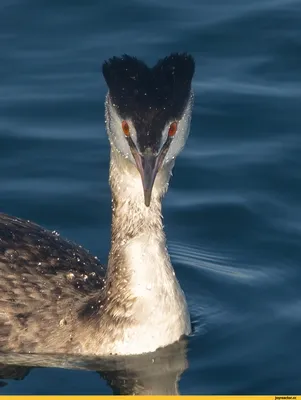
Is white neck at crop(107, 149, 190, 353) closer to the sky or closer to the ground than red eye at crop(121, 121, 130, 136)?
closer to the ground

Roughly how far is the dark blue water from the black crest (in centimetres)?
203

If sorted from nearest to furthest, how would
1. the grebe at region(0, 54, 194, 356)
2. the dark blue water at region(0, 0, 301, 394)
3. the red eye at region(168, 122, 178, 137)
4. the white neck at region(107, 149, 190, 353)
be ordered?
the red eye at region(168, 122, 178, 137)
the grebe at region(0, 54, 194, 356)
the white neck at region(107, 149, 190, 353)
the dark blue water at region(0, 0, 301, 394)

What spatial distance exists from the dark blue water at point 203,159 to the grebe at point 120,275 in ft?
1.06

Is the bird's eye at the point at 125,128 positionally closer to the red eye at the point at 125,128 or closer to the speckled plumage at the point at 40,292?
the red eye at the point at 125,128

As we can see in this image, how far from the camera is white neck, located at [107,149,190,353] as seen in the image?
38.9ft

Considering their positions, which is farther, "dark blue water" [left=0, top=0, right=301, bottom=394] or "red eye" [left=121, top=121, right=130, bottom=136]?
"dark blue water" [left=0, top=0, right=301, bottom=394]

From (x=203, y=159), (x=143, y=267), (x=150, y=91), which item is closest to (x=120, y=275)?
(x=143, y=267)

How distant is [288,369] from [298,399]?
0.48m

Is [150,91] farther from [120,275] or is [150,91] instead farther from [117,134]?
[120,275]

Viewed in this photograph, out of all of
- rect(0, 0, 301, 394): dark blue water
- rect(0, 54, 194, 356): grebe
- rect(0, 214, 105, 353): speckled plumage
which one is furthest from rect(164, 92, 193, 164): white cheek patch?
rect(0, 0, 301, 394): dark blue water

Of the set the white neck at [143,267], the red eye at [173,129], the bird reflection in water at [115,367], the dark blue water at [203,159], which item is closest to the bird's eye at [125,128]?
the red eye at [173,129]

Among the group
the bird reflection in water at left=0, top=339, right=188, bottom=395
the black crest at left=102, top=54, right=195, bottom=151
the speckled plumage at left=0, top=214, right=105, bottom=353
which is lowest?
the bird reflection in water at left=0, top=339, right=188, bottom=395

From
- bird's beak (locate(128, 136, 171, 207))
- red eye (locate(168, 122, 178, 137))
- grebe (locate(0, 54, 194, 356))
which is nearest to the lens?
bird's beak (locate(128, 136, 171, 207))

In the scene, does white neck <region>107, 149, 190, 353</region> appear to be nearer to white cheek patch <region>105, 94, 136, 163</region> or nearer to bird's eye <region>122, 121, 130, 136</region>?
white cheek patch <region>105, 94, 136, 163</region>
